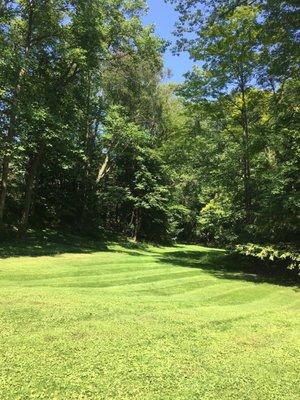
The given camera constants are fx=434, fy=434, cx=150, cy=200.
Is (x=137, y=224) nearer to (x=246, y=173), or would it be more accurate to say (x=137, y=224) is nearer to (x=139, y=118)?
(x=139, y=118)

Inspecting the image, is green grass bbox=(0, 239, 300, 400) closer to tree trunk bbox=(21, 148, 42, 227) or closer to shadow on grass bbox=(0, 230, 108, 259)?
shadow on grass bbox=(0, 230, 108, 259)

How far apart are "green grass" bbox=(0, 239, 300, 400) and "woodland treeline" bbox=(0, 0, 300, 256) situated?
227 inches

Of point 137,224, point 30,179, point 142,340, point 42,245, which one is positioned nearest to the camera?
point 142,340

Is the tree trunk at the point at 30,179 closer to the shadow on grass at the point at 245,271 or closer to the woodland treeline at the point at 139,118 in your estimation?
the woodland treeline at the point at 139,118

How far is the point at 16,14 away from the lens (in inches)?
734

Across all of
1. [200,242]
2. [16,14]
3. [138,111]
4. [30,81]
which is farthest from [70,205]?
[200,242]

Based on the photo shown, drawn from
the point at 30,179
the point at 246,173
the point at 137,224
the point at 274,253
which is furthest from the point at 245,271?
the point at 137,224

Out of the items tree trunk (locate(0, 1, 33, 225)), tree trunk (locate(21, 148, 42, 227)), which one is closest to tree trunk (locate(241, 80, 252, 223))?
tree trunk (locate(0, 1, 33, 225))

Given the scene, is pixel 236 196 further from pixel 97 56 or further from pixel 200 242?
pixel 200 242

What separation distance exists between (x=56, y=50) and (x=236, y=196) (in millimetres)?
10781

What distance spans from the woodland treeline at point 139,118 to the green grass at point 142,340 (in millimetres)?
5754

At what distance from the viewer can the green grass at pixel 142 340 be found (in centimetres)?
475

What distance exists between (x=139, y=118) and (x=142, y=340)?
2765 centimetres

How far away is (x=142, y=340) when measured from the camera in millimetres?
6285
